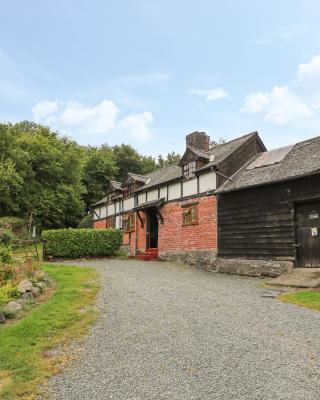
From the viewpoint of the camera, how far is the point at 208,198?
18.9 meters

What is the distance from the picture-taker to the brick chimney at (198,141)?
2389 cm

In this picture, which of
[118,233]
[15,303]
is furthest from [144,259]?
[15,303]

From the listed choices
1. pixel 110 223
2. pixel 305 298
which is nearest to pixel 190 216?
pixel 305 298

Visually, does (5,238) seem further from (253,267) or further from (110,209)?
(110,209)

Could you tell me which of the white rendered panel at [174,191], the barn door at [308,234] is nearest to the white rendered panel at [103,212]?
the white rendered panel at [174,191]

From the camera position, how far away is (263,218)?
15711 mm

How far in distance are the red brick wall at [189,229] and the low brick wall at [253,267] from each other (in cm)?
116

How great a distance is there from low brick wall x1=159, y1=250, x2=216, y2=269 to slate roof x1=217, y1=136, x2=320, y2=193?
337 centimetres

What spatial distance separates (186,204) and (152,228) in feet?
16.5

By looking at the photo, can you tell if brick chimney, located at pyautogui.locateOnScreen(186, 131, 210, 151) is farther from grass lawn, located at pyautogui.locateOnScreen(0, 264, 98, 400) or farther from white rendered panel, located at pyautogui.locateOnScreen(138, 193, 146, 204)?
grass lawn, located at pyautogui.locateOnScreen(0, 264, 98, 400)

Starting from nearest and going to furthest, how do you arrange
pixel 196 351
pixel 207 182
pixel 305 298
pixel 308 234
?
pixel 196 351 → pixel 305 298 → pixel 308 234 → pixel 207 182

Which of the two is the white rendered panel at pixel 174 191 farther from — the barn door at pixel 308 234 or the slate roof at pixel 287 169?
the barn door at pixel 308 234

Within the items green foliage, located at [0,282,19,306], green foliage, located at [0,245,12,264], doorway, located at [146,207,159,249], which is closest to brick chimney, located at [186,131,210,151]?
doorway, located at [146,207,159,249]

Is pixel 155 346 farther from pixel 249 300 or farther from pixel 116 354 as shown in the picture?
pixel 249 300
